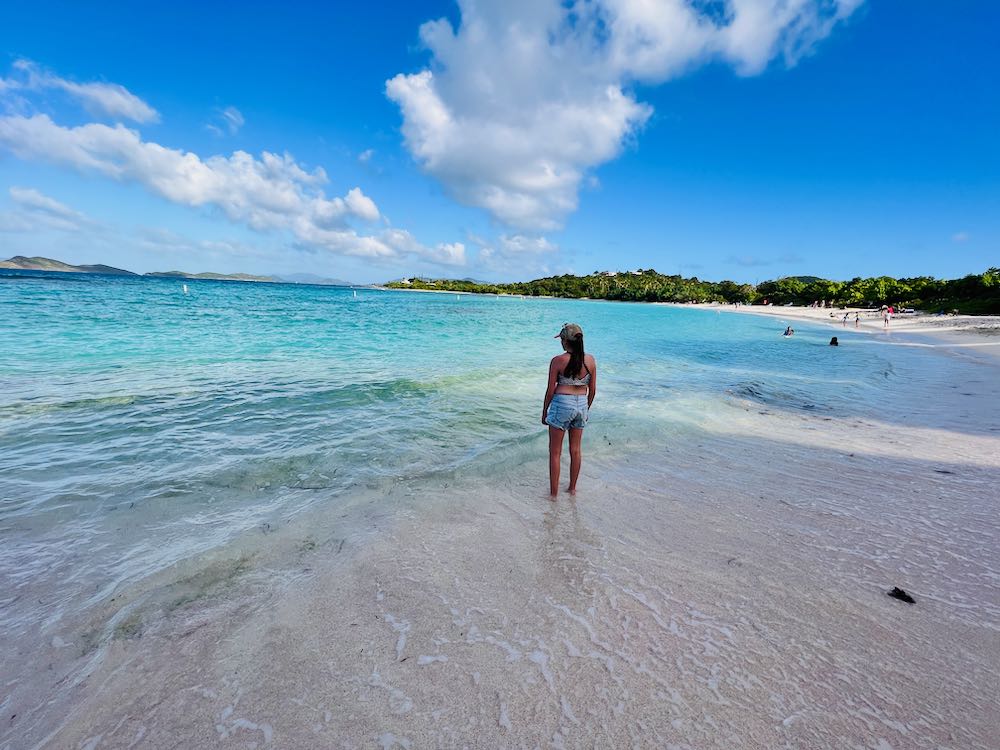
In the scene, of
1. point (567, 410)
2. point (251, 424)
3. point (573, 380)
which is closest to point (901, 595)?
point (567, 410)

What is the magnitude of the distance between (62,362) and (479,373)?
45.2 ft

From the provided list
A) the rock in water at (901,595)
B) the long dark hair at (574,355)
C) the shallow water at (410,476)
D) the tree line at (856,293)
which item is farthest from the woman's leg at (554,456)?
the tree line at (856,293)

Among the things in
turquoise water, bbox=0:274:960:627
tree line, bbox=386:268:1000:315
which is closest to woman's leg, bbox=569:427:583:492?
turquoise water, bbox=0:274:960:627

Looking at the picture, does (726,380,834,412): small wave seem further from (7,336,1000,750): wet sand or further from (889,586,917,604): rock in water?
(889,586,917,604): rock in water

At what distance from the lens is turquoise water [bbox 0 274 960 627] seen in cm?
509

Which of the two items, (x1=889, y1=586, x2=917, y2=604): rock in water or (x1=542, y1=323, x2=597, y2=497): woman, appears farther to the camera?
(x1=542, y1=323, x2=597, y2=497): woman

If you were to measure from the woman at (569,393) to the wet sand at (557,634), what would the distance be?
0.86 meters

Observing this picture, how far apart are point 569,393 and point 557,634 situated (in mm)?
3025

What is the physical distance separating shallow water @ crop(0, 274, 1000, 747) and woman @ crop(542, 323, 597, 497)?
95cm

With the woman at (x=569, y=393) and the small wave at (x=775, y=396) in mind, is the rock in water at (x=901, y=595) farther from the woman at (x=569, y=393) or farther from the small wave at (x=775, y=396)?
the small wave at (x=775, y=396)

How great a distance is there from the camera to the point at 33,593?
3.97m

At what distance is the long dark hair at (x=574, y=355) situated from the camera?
18.5ft

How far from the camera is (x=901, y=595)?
155 inches

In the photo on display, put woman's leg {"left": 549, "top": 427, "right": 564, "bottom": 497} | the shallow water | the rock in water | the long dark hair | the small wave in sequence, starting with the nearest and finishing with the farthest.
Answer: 1. the rock in water
2. the shallow water
3. the long dark hair
4. woman's leg {"left": 549, "top": 427, "right": 564, "bottom": 497}
5. the small wave
